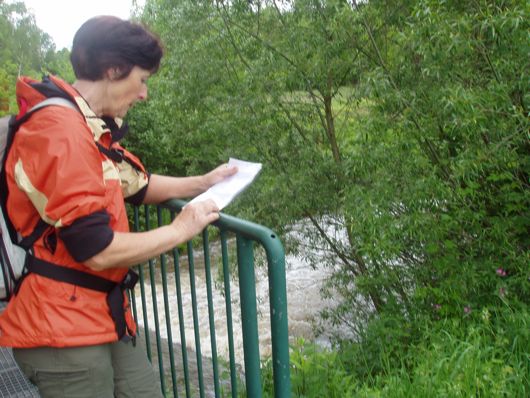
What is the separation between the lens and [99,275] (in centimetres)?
193

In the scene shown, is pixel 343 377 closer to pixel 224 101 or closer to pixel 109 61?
pixel 109 61

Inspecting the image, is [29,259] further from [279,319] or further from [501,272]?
[501,272]

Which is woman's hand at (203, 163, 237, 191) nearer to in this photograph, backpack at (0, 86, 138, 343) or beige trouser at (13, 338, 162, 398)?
Answer: backpack at (0, 86, 138, 343)

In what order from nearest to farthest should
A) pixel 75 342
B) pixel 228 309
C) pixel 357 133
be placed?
pixel 75 342 → pixel 228 309 → pixel 357 133

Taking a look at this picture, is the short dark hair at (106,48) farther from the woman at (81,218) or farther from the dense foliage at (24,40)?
the dense foliage at (24,40)

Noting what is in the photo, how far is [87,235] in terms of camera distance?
1.74 m

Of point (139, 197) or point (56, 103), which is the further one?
point (139, 197)

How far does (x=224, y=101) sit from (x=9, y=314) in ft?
18.9

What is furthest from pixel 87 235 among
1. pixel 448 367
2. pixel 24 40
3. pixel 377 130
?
pixel 24 40

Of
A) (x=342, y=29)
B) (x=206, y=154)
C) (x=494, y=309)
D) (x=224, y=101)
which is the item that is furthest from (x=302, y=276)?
(x=494, y=309)

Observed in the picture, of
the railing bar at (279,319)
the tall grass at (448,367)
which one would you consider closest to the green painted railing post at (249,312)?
the railing bar at (279,319)

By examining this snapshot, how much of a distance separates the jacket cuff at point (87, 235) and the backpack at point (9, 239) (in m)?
0.17

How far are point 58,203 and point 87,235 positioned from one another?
0.12m

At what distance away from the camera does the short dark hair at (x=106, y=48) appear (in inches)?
76.7
